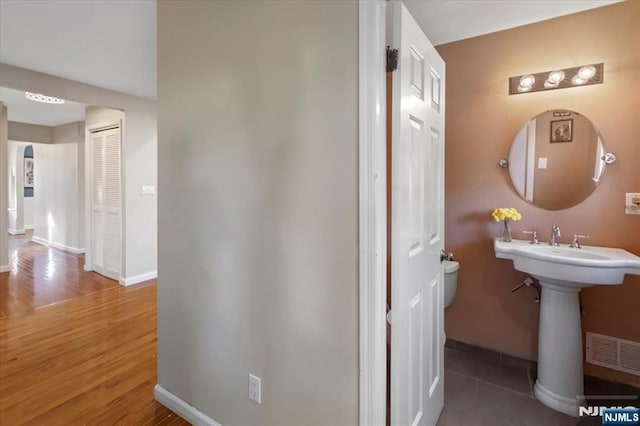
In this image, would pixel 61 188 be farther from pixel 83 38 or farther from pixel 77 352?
pixel 77 352

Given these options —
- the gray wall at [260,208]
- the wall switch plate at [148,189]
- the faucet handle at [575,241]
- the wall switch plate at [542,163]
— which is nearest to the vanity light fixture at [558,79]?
the wall switch plate at [542,163]

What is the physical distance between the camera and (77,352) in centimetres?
243

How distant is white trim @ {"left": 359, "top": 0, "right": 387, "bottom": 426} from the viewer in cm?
105

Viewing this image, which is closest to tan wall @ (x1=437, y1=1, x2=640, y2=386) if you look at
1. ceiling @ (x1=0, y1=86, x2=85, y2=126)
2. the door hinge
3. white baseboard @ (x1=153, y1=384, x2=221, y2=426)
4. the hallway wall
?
the door hinge

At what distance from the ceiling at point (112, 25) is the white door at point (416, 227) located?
71 cm

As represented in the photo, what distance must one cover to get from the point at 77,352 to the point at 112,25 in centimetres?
247

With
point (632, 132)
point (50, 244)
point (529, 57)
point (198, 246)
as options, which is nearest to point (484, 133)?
point (529, 57)

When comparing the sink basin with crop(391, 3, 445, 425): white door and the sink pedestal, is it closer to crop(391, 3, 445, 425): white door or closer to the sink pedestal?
the sink pedestal

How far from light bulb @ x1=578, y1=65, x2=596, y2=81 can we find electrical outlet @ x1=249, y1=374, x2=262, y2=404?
8.50ft

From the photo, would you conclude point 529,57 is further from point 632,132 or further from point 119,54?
point 119,54

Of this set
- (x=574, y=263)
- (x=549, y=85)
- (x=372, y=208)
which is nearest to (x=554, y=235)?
(x=574, y=263)

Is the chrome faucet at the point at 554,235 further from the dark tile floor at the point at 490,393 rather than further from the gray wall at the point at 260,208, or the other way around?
the gray wall at the point at 260,208

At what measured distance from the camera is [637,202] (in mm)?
1865

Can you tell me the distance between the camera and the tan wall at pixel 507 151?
189 cm
